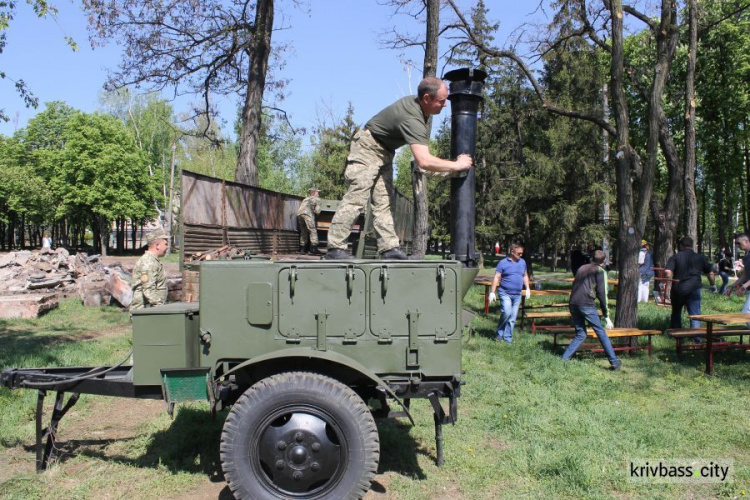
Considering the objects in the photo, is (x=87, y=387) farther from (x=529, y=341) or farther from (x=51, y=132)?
(x=51, y=132)

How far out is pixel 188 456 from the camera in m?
5.19

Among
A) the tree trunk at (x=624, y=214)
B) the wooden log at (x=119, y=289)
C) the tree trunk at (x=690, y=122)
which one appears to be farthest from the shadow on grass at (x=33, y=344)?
the tree trunk at (x=690, y=122)

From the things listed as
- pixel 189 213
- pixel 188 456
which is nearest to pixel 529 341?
pixel 189 213

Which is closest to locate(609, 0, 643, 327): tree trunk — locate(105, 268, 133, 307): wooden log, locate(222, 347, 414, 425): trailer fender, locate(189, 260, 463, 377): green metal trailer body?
locate(189, 260, 463, 377): green metal trailer body

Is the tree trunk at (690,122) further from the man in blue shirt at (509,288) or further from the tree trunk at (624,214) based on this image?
the man in blue shirt at (509,288)

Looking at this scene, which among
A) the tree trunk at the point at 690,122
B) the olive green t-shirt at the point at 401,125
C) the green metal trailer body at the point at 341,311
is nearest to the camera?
the green metal trailer body at the point at 341,311

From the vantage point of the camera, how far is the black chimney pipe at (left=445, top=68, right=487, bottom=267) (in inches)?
185

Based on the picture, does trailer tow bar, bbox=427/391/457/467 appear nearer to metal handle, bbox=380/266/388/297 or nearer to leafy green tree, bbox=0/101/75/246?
metal handle, bbox=380/266/388/297

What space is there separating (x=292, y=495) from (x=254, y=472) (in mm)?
286

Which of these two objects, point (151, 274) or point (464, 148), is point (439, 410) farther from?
point (151, 274)

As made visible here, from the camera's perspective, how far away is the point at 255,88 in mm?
18188

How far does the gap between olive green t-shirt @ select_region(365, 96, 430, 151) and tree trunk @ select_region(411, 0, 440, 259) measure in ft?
21.9

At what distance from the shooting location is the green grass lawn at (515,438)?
4629 millimetres

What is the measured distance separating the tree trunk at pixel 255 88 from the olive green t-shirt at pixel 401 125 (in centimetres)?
1286
